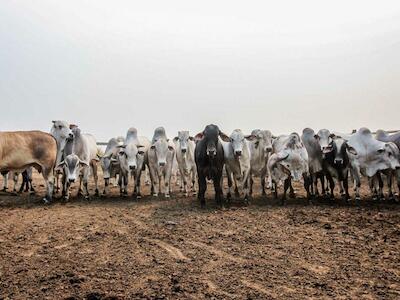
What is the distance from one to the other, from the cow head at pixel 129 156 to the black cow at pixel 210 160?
7.66ft

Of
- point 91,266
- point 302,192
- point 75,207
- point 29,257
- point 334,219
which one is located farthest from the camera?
point 302,192

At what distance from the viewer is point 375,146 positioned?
10602mm

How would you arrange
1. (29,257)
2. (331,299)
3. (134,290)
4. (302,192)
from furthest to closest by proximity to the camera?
(302,192) < (29,257) < (134,290) < (331,299)

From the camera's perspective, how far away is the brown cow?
10484 mm

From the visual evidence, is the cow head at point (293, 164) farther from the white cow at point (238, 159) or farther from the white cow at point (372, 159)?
the white cow at point (372, 159)

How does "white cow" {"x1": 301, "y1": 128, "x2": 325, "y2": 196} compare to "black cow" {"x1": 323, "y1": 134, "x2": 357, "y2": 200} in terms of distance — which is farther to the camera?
"white cow" {"x1": 301, "y1": 128, "x2": 325, "y2": 196}

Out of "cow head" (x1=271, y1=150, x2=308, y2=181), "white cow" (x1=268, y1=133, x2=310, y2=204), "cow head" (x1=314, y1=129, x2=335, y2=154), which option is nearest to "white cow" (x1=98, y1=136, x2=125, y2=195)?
"white cow" (x1=268, y1=133, x2=310, y2=204)

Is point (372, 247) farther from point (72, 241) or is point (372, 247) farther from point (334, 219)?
point (72, 241)

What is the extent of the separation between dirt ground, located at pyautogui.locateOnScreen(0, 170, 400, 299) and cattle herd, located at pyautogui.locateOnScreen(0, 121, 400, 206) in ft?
3.97

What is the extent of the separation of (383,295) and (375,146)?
721 centimetres

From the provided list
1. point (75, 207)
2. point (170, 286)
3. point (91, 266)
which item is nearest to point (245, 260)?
point (170, 286)

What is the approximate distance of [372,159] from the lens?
10492mm

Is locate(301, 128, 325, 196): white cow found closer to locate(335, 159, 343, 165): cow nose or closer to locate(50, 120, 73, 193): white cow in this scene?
locate(335, 159, 343, 165): cow nose

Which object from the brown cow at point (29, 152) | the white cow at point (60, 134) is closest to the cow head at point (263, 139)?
the white cow at point (60, 134)
